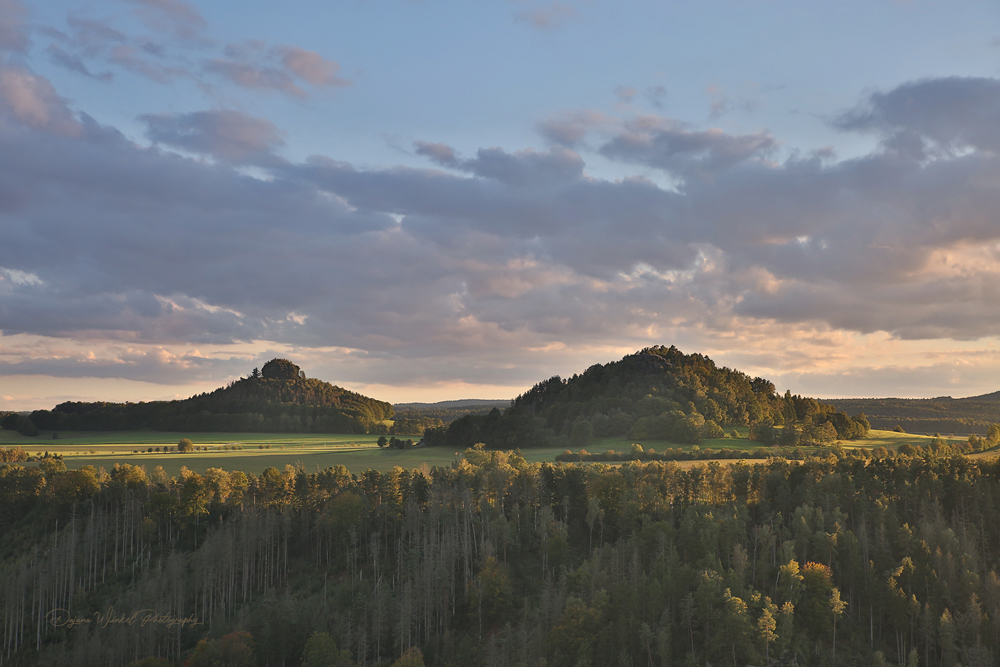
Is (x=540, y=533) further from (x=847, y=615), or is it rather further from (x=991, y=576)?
(x=991, y=576)

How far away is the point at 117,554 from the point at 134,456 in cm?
7128

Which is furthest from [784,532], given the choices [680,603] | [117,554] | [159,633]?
[117,554]

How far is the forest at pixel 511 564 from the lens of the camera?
93.0 meters

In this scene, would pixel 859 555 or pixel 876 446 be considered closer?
pixel 859 555

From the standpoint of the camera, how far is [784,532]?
114125mm

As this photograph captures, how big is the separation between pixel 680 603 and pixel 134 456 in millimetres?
167993

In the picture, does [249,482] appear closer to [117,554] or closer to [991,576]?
[117,554]

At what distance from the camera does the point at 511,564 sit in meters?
119

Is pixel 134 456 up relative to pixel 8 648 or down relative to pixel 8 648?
up

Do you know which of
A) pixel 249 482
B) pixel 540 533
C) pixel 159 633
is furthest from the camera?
pixel 249 482

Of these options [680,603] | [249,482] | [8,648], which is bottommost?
[8,648]

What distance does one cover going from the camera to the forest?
305ft

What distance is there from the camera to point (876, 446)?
635 ft

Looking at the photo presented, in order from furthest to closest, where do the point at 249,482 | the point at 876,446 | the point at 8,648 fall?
the point at 876,446 → the point at 249,482 → the point at 8,648
